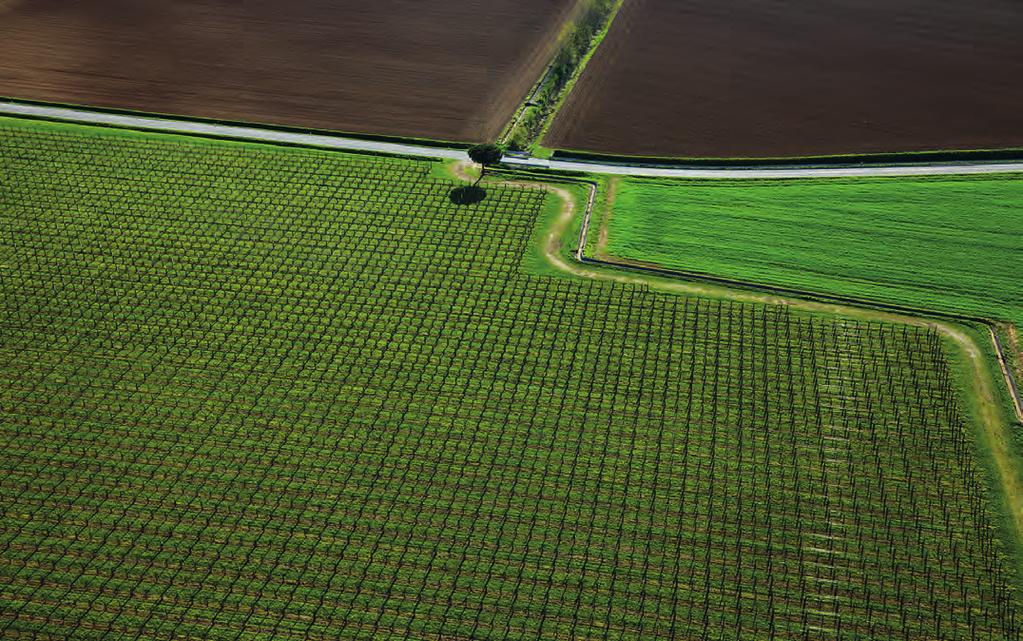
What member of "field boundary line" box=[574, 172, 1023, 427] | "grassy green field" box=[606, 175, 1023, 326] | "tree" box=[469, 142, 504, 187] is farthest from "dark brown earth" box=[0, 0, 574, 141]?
"field boundary line" box=[574, 172, 1023, 427]

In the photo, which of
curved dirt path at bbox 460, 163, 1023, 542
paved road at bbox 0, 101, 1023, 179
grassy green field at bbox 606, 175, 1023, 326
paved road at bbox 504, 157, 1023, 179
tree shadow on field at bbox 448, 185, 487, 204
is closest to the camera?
curved dirt path at bbox 460, 163, 1023, 542

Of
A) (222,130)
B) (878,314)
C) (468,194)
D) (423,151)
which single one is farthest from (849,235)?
(222,130)

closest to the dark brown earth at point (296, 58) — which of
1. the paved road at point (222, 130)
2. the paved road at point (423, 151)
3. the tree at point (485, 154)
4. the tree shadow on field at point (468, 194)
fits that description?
the paved road at point (222, 130)

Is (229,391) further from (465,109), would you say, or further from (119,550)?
(465,109)

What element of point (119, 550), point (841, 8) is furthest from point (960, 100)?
point (119, 550)

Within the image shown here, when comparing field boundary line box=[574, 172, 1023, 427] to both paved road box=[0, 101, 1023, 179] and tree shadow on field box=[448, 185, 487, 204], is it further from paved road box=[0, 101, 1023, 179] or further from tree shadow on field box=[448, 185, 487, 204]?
paved road box=[0, 101, 1023, 179]

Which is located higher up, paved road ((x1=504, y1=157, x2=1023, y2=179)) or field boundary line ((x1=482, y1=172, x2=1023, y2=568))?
paved road ((x1=504, y1=157, x2=1023, y2=179))
